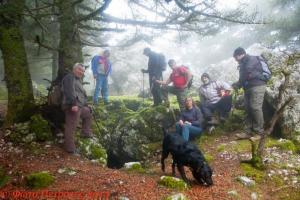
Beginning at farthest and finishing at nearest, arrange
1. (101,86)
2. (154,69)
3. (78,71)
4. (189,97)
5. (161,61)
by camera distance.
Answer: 1. (101,86)
2. (154,69)
3. (161,61)
4. (189,97)
5. (78,71)

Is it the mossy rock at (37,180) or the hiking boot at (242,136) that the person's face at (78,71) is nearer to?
the mossy rock at (37,180)

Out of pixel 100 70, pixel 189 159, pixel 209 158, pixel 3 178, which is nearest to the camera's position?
pixel 3 178

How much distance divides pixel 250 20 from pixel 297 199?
4.55 meters

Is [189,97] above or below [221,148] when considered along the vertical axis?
above

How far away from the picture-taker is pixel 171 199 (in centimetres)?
532

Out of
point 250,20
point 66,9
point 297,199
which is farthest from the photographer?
point 250,20

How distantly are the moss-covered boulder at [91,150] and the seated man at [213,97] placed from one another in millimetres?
3578

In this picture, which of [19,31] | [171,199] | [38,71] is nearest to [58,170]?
[171,199]

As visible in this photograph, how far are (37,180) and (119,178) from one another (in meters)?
1.59

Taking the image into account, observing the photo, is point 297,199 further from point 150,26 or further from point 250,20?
point 150,26

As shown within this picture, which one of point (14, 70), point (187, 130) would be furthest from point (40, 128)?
point (187, 130)

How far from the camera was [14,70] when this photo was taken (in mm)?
8570

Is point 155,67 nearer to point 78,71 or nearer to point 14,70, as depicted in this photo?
point 78,71

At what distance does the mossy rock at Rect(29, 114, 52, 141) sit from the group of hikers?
839 mm
